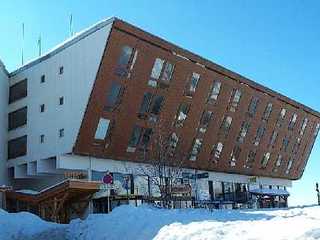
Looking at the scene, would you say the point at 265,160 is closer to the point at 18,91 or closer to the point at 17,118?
the point at 17,118

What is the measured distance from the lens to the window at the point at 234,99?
1965 inches

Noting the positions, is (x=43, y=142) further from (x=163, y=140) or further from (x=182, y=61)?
(x=182, y=61)

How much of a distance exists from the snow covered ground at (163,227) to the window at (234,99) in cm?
3245

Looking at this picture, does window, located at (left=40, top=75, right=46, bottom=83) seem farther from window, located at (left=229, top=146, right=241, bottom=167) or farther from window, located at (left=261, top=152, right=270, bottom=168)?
window, located at (left=261, top=152, right=270, bottom=168)

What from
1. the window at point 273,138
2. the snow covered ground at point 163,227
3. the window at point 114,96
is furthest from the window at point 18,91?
the window at point 273,138

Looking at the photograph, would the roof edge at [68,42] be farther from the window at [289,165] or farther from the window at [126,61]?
the window at [289,165]

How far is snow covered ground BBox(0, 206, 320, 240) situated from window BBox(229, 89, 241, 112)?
3245cm

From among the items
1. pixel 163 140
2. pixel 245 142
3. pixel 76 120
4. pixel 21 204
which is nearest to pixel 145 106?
pixel 163 140

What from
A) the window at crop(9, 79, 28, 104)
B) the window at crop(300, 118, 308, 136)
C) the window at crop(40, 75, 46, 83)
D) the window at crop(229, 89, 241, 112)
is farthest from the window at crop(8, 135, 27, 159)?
the window at crop(300, 118, 308, 136)

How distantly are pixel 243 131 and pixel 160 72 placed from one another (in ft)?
55.4

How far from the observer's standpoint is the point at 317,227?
372 inches

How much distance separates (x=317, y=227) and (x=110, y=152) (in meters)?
31.2

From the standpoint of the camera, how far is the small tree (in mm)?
41125

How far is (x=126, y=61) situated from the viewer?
37.9 meters
